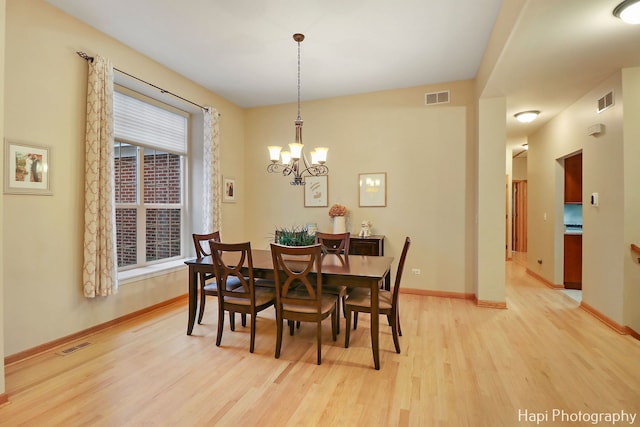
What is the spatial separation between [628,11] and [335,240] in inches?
120

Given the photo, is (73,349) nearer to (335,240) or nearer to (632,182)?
(335,240)

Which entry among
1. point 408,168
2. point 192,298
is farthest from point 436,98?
point 192,298

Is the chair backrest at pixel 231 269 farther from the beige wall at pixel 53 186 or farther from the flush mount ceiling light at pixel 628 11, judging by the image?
the flush mount ceiling light at pixel 628 11

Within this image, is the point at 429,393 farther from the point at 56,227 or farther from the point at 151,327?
the point at 56,227

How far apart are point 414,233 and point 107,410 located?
3960 millimetres

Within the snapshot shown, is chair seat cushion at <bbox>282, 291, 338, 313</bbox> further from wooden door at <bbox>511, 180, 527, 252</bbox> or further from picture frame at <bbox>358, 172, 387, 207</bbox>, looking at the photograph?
wooden door at <bbox>511, 180, 527, 252</bbox>

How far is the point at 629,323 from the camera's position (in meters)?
3.14

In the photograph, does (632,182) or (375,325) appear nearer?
(375,325)

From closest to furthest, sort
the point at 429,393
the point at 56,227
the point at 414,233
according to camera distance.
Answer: the point at 429,393, the point at 56,227, the point at 414,233

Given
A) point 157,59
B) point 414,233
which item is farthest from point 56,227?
point 414,233

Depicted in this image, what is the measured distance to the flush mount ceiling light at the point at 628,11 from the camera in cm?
212

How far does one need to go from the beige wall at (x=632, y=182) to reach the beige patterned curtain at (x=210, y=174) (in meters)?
4.86

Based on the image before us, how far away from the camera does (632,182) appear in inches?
123

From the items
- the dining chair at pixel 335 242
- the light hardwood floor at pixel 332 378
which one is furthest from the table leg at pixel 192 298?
the dining chair at pixel 335 242
